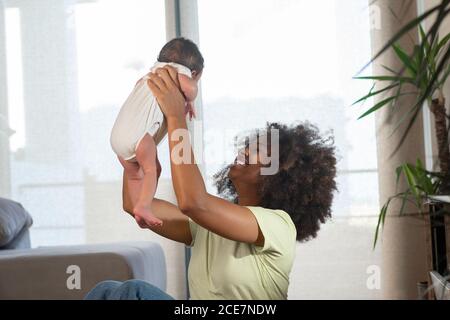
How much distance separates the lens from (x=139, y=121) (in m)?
1.80

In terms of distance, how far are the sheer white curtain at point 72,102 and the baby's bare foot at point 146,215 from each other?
1.30m

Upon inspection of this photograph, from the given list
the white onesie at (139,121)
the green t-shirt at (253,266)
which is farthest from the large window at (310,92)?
the green t-shirt at (253,266)

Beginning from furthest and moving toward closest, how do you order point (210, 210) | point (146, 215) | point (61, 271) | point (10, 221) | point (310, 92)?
point (310, 92), point (10, 221), point (61, 271), point (146, 215), point (210, 210)

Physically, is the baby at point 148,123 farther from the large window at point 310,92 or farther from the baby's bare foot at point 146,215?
the large window at point 310,92

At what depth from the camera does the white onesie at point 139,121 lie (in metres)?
1.75

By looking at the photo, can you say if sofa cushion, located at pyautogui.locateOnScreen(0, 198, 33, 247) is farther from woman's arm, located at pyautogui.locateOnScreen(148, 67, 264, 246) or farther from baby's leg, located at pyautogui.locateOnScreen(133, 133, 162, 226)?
woman's arm, located at pyautogui.locateOnScreen(148, 67, 264, 246)

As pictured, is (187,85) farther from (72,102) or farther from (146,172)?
(72,102)

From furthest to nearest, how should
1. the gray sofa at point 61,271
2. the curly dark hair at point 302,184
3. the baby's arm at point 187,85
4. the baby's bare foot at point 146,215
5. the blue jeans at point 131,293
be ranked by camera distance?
1. the gray sofa at point 61,271
2. the baby's arm at point 187,85
3. the baby's bare foot at point 146,215
4. the curly dark hair at point 302,184
5. the blue jeans at point 131,293

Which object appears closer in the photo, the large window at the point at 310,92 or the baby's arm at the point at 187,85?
the baby's arm at the point at 187,85

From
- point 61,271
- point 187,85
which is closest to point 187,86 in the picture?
point 187,85

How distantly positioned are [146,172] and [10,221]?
0.96 meters

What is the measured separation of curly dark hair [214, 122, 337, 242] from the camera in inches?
60.9
